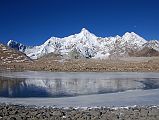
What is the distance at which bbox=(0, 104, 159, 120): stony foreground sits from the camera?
47.2 feet

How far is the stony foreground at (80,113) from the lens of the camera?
14.4 m

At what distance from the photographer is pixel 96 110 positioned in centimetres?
1638

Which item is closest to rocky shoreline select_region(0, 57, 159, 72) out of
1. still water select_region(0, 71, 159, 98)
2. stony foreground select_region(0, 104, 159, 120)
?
still water select_region(0, 71, 159, 98)

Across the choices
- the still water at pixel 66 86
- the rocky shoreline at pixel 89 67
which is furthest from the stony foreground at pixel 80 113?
the rocky shoreline at pixel 89 67

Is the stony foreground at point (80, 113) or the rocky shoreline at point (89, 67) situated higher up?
the rocky shoreline at point (89, 67)

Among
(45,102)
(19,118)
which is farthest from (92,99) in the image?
(19,118)

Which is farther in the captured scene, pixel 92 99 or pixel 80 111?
pixel 92 99

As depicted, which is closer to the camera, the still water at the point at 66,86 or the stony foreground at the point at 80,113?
the stony foreground at the point at 80,113

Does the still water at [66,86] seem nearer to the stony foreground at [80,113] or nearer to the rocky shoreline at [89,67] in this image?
the stony foreground at [80,113]

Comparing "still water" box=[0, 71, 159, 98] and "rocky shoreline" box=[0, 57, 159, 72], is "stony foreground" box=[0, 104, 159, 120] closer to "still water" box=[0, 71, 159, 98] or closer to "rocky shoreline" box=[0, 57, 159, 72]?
"still water" box=[0, 71, 159, 98]

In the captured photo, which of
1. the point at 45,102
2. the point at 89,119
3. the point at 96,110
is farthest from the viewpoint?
the point at 45,102

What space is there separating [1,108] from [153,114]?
724 centimetres

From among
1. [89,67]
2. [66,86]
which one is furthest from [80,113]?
[89,67]

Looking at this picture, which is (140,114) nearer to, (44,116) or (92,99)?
(44,116)
